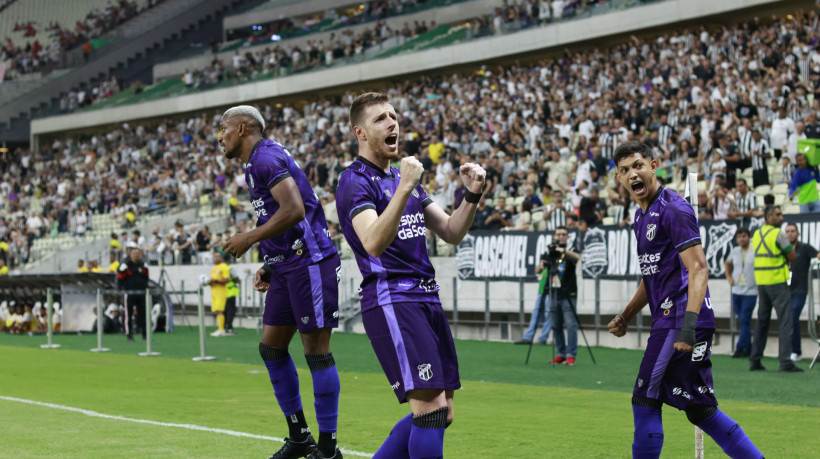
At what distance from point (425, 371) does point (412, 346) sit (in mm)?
141

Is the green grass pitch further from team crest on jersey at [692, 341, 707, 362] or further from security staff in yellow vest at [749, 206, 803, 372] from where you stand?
team crest on jersey at [692, 341, 707, 362]

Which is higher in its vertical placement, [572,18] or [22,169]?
[572,18]

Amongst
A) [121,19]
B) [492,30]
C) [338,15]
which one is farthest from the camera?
[121,19]

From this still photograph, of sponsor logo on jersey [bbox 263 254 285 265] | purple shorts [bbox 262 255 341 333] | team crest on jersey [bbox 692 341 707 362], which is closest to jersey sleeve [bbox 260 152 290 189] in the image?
sponsor logo on jersey [bbox 263 254 285 265]

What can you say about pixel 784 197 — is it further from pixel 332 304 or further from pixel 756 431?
pixel 332 304

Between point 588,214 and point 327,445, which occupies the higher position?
point 588,214

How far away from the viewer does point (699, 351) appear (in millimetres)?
6512

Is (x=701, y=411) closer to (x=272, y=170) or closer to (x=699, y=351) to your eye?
(x=699, y=351)

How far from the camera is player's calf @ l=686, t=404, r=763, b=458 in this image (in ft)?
21.2

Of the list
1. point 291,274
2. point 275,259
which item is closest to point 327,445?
point 291,274

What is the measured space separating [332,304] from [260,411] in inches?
152

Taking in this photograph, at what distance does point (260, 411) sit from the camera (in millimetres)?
11125

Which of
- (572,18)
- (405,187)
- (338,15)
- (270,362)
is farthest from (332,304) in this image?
(338,15)

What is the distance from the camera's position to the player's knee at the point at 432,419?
18.1ft
